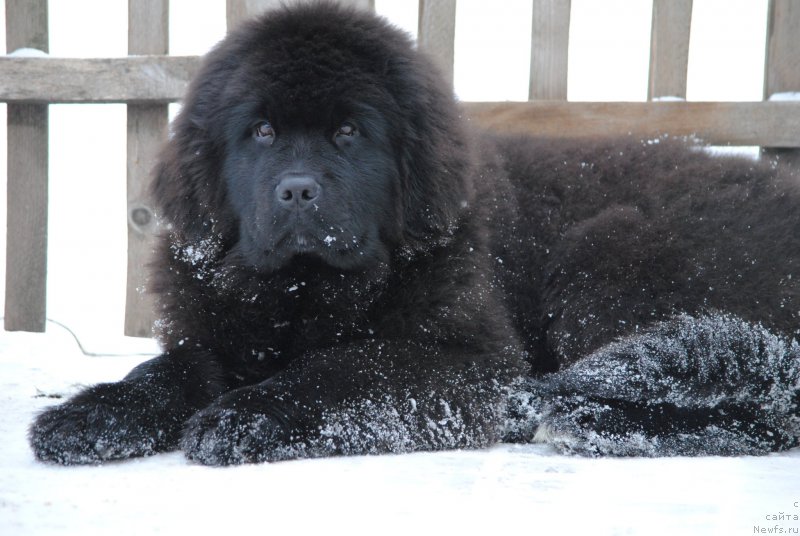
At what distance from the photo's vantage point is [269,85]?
2.45 metres

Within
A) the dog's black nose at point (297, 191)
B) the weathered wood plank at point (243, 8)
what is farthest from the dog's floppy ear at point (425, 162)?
the weathered wood plank at point (243, 8)

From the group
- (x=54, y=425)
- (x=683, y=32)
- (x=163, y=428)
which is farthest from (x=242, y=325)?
(x=683, y=32)

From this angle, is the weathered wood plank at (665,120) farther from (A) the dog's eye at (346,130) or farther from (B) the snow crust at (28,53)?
(B) the snow crust at (28,53)

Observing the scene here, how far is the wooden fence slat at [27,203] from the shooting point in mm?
3938

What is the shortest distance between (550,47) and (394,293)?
1.80 m

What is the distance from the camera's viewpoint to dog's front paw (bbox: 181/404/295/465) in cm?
202

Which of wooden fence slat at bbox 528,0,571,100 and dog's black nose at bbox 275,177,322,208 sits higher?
wooden fence slat at bbox 528,0,571,100

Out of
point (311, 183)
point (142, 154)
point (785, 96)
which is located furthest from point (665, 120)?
point (142, 154)

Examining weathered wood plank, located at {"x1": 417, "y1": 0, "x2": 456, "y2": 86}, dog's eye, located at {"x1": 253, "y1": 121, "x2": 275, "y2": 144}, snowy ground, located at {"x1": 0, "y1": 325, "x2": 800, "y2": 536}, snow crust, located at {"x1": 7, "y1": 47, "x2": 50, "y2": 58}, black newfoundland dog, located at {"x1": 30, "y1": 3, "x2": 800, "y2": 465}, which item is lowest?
snowy ground, located at {"x1": 0, "y1": 325, "x2": 800, "y2": 536}

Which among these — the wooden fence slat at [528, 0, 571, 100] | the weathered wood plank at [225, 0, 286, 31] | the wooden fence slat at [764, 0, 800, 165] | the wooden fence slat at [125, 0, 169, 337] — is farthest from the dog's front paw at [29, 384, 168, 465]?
the wooden fence slat at [764, 0, 800, 165]

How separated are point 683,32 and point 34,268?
3296 mm

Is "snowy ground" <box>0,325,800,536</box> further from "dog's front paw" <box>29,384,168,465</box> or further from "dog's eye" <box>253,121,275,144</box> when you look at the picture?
"dog's eye" <box>253,121,275,144</box>

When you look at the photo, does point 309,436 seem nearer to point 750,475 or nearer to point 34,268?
point 750,475

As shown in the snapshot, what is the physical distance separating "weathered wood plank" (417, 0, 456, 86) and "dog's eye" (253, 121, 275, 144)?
1511 millimetres
